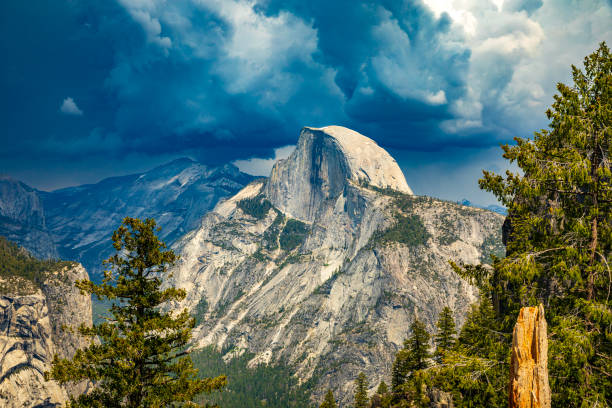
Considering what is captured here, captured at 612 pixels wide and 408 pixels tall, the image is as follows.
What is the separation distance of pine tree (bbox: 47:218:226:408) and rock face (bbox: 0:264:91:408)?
12606cm

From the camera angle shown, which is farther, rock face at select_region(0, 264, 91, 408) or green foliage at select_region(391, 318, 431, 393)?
rock face at select_region(0, 264, 91, 408)

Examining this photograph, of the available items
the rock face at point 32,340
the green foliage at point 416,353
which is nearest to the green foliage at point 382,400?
the green foliage at point 416,353

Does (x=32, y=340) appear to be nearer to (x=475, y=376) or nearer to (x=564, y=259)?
(x=475, y=376)

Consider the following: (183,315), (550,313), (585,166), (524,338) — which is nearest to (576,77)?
(585,166)

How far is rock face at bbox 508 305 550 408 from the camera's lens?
684cm

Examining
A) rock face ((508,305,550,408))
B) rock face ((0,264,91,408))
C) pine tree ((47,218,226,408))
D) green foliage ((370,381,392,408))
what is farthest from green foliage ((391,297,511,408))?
rock face ((0,264,91,408))

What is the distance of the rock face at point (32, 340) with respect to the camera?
126 metres

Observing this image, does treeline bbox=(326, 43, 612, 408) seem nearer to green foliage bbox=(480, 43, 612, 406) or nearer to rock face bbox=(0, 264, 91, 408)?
green foliage bbox=(480, 43, 612, 406)

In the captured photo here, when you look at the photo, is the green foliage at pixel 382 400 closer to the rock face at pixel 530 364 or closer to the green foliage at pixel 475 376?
Result: the green foliage at pixel 475 376

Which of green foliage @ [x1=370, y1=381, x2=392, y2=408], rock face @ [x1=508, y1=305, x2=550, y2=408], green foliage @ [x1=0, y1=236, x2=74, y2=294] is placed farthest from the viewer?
green foliage @ [x1=0, y1=236, x2=74, y2=294]

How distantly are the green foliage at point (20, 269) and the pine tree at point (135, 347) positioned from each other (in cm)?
15760

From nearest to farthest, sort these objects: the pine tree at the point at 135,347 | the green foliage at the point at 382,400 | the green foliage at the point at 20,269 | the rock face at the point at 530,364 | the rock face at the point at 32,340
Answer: the rock face at the point at 530,364, the pine tree at the point at 135,347, the green foliage at the point at 382,400, the rock face at the point at 32,340, the green foliage at the point at 20,269

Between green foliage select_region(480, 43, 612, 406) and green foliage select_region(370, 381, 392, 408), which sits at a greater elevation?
green foliage select_region(480, 43, 612, 406)

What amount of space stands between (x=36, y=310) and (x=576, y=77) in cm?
17686
